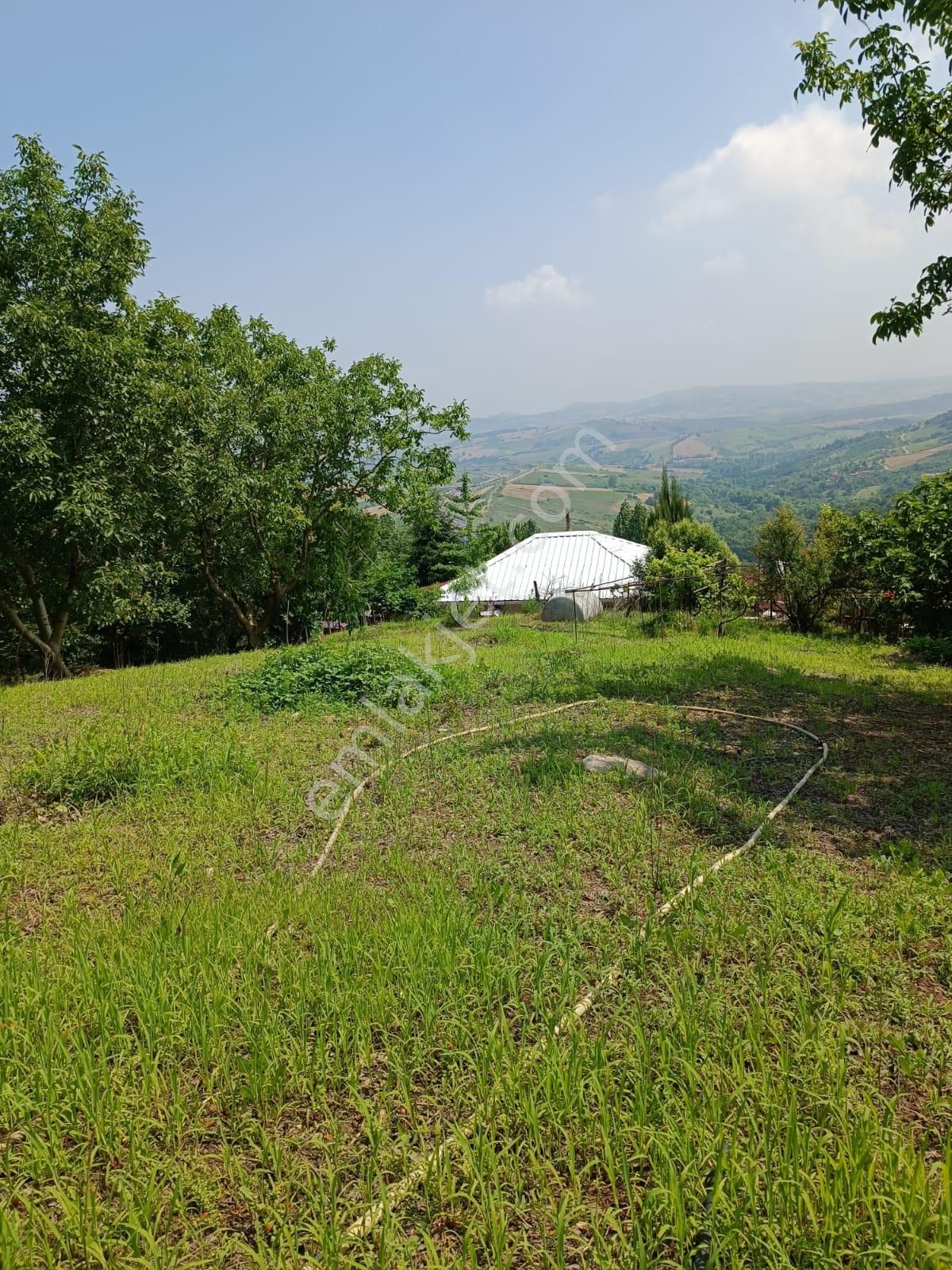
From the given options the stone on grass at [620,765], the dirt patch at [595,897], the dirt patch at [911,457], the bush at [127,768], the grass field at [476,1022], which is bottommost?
the stone on grass at [620,765]

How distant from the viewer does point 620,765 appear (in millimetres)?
4871

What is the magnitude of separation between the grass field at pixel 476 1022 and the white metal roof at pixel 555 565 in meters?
21.8

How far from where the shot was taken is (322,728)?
6.42 m

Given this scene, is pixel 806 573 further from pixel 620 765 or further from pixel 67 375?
pixel 67 375

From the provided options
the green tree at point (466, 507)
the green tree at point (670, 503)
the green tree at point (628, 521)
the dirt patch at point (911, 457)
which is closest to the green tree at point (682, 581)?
the green tree at point (466, 507)

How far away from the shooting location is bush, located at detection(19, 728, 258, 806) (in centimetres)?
467

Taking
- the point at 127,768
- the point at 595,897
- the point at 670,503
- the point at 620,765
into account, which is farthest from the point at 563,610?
the point at 595,897

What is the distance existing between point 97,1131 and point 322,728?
462cm

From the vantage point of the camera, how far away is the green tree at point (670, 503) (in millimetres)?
30000

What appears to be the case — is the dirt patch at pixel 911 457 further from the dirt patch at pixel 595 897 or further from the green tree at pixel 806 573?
the dirt patch at pixel 595 897

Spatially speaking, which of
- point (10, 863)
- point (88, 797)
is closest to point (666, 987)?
point (10, 863)

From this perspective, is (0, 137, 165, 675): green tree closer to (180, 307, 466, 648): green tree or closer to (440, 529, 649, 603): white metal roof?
(180, 307, 466, 648): green tree

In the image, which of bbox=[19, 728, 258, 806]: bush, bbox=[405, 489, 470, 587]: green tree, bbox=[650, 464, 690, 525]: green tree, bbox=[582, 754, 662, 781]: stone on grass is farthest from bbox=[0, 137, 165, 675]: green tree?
bbox=[650, 464, 690, 525]: green tree

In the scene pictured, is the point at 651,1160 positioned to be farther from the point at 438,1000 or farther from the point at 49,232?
the point at 49,232
